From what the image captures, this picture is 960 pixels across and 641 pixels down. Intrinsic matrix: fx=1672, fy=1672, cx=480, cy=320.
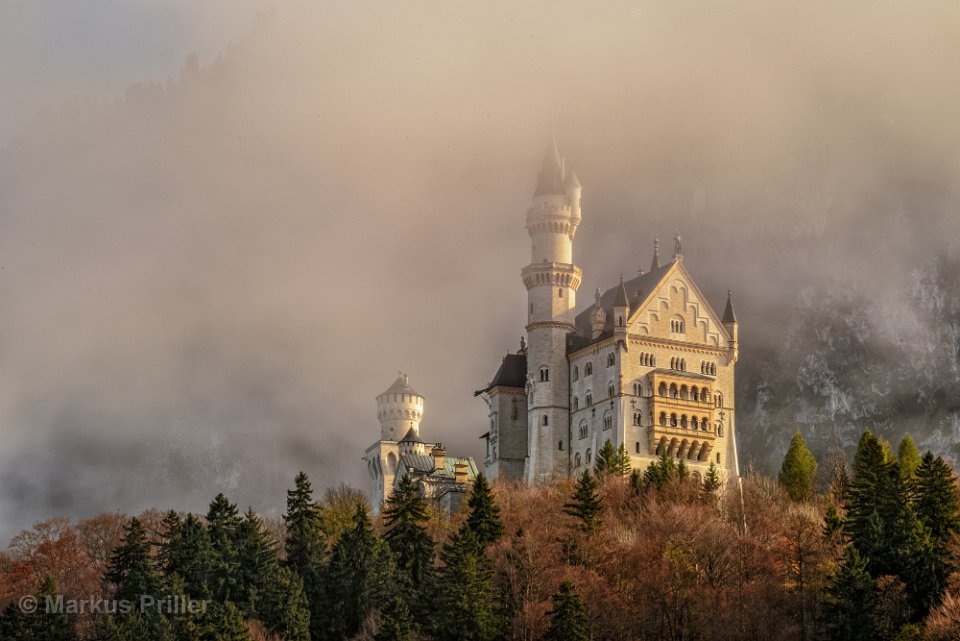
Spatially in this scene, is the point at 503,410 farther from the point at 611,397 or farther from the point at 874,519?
the point at 874,519

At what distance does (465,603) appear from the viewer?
78.1 meters

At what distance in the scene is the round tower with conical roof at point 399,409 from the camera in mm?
159000

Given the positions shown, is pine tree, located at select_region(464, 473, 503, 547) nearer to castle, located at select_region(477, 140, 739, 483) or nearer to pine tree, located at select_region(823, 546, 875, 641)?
pine tree, located at select_region(823, 546, 875, 641)

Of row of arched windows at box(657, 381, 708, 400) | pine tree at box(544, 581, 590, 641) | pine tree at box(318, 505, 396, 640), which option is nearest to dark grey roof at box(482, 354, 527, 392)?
row of arched windows at box(657, 381, 708, 400)

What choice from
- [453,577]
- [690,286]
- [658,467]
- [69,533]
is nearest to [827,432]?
[690,286]

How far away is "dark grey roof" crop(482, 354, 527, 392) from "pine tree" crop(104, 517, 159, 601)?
4373cm

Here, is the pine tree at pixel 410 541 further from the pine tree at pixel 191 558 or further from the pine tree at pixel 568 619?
the pine tree at pixel 568 619

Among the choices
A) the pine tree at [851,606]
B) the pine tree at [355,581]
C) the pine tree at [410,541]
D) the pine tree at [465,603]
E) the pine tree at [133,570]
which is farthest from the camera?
the pine tree at [410,541]

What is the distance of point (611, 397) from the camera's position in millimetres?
120375

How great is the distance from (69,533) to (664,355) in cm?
4389

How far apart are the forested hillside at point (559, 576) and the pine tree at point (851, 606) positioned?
9 centimetres

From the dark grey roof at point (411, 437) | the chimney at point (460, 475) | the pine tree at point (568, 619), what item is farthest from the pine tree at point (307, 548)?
the dark grey roof at point (411, 437)

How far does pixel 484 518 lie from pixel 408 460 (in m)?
46.4

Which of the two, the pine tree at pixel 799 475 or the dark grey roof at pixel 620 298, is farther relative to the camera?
the dark grey roof at pixel 620 298
